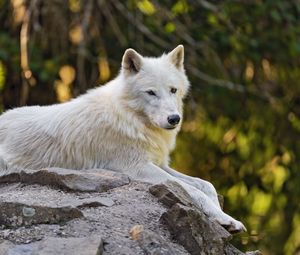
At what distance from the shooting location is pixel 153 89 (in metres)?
7.17

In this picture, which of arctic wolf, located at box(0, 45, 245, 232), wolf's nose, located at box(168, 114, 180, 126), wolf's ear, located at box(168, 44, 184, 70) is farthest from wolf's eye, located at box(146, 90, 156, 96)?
wolf's ear, located at box(168, 44, 184, 70)

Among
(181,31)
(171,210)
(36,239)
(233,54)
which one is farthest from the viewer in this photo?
(233,54)

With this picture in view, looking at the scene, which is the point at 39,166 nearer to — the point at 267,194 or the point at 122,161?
the point at 122,161

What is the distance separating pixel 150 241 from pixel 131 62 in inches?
90.9

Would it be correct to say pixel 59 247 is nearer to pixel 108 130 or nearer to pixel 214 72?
pixel 108 130

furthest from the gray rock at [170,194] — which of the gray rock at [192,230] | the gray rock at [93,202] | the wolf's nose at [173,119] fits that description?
the wolf's nose at [173,119]

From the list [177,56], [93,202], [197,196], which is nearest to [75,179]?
[93,202]

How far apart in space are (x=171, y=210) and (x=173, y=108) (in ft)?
5.08

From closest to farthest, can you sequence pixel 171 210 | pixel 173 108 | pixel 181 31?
pixel 171 210 → pixel 173 108 → pixel 181 31

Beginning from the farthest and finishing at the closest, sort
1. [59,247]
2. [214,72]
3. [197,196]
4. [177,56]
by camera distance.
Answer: [214,72] → [177,56] → [197,196] → [59,247]

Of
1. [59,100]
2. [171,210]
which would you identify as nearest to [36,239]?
[171,210]

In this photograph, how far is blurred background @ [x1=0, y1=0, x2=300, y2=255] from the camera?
12156 mm

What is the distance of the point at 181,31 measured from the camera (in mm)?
12203

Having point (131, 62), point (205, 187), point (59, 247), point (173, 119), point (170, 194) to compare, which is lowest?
point (205, 187)
